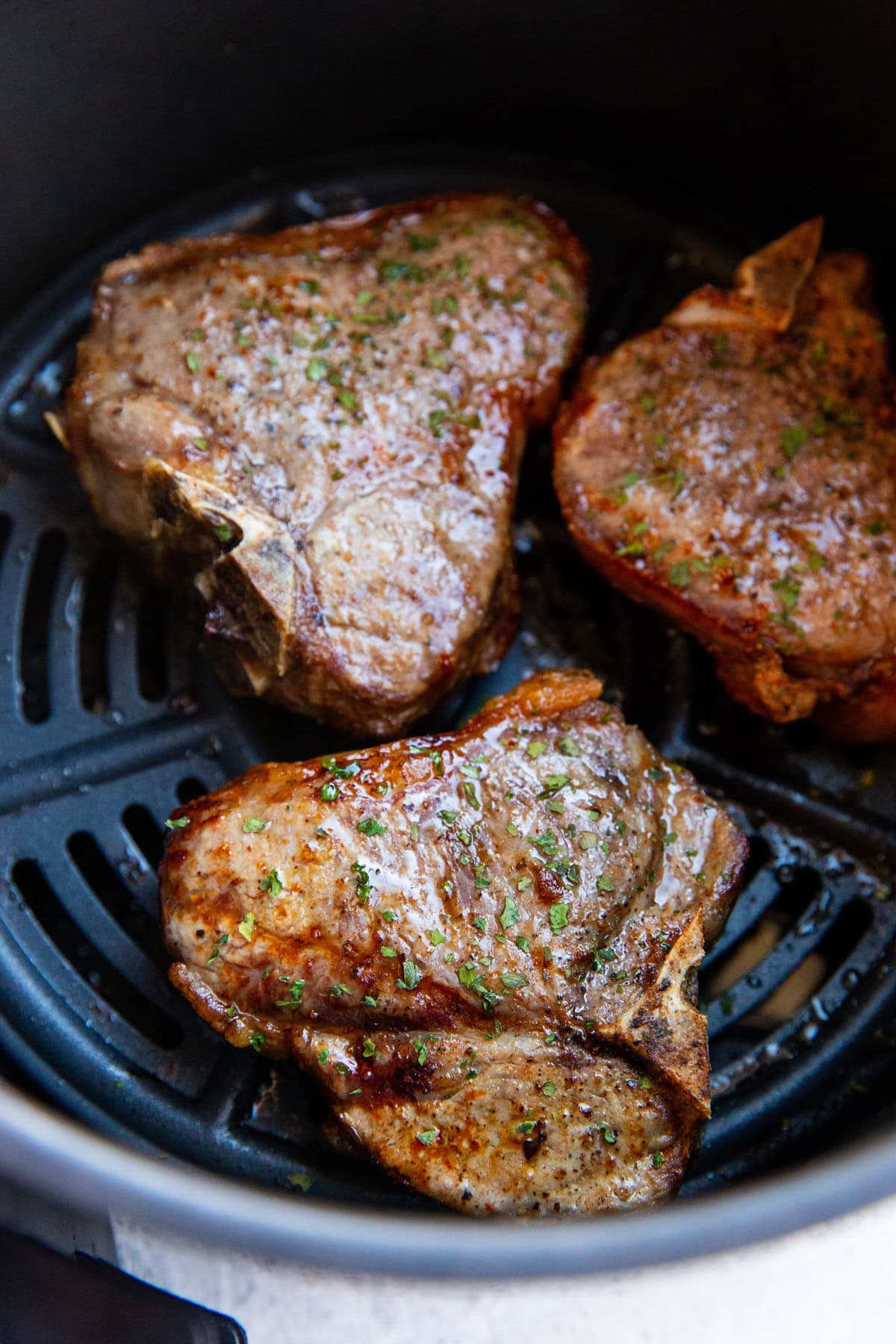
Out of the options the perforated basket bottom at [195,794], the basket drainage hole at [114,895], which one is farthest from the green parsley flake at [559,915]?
the basket drainage hole at [114,895]

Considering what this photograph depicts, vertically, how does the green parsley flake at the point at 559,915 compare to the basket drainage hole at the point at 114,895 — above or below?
above

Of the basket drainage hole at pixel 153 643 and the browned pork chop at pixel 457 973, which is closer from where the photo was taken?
the browned pork chop at pixel 457 973

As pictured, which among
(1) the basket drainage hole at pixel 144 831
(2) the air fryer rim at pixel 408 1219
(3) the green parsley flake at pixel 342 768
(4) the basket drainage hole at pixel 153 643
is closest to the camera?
(2) the air fryer rim at pixel 408 1219

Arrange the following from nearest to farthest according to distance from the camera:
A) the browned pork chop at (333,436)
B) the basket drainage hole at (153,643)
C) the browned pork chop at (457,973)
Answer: the browned pork chop at (457,973), the browned pork chop at (333,436), the basket drainage hole at (153,643)

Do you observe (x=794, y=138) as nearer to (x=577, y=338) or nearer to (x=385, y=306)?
(x=577, y=338)

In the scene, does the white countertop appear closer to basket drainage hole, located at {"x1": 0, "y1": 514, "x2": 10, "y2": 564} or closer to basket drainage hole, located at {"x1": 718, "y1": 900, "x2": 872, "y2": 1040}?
basket drainage hole, located at {"x1": 718, "y1": 900, "x2": 872, "y2": 1040}

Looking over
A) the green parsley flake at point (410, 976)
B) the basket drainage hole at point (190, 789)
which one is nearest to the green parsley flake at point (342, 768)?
the green parsley flake at point (410, 976)

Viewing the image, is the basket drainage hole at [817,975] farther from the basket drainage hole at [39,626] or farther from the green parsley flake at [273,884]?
the basket drainage hole at [39,626]

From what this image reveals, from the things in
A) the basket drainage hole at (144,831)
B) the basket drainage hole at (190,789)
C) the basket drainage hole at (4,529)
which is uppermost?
the basket drainage hole at (4,529)

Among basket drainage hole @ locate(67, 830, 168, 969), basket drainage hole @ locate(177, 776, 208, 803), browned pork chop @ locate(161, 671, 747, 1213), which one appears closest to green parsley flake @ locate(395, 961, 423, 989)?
browned pork chop @ locate(161, 671, 747, 1213)

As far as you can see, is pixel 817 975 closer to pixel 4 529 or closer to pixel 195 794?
pixel 195 794
